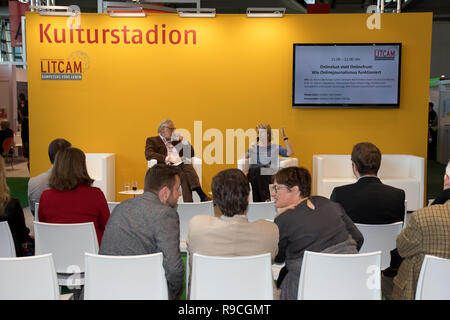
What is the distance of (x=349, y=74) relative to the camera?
797 centimetres

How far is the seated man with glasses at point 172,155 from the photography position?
276 inches

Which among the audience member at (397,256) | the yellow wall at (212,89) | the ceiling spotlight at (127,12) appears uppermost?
the ceiling spotlight at (127,12)

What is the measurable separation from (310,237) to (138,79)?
600cm

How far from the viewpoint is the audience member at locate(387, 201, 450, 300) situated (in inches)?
108

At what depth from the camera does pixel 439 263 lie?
8.32ft

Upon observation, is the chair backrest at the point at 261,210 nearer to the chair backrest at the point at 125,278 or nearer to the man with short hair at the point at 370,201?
the man with short hair at the point at 370,201

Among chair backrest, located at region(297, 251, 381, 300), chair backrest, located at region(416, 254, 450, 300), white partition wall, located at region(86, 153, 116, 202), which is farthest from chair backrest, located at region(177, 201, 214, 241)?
white partition wall, located at region(86, 153, 116, 202)

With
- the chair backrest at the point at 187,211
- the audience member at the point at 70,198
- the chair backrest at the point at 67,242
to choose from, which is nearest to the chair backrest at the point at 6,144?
the chair backrest at the point at 187,211

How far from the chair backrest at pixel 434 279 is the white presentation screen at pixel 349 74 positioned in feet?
18.8

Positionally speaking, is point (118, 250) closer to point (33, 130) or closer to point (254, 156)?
point (254, 156)

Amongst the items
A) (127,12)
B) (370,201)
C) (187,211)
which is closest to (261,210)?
(187,211)

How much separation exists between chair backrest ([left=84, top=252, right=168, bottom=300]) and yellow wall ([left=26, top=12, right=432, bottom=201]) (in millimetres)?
5771

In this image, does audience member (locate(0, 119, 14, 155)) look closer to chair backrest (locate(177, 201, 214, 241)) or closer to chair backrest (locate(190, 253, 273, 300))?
chair backrest (locate(177, 201, 214, 241))
